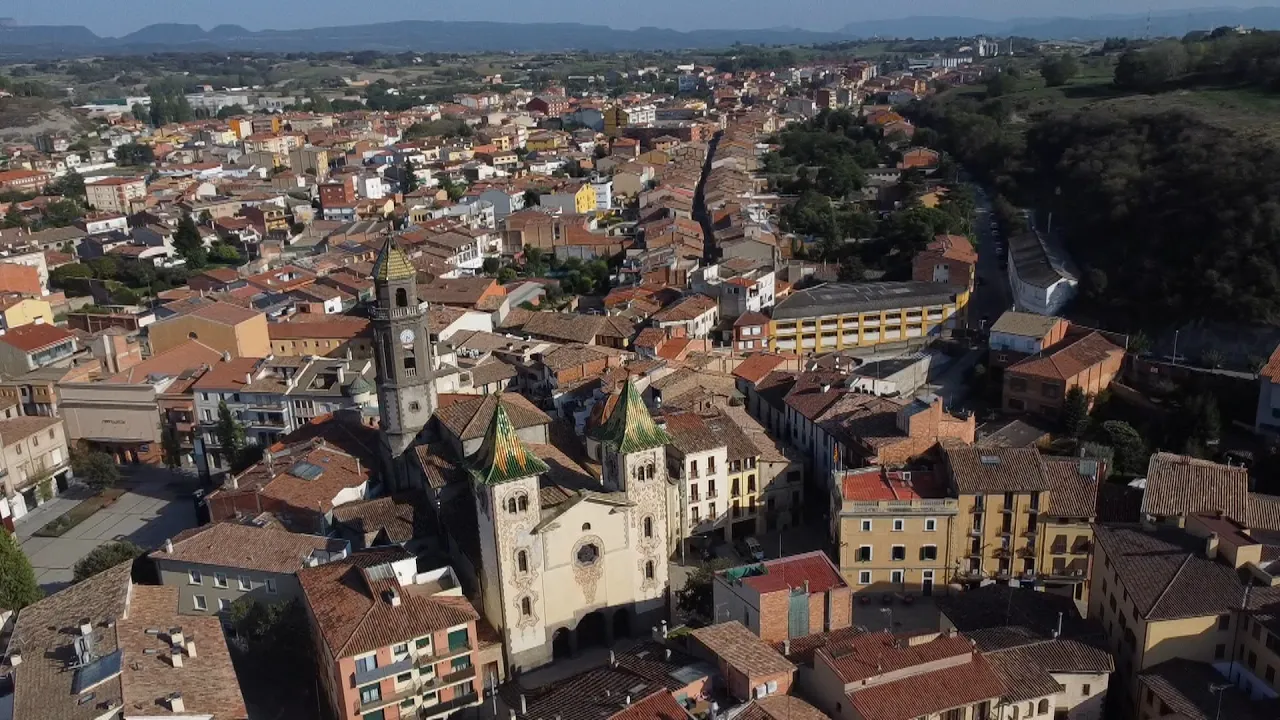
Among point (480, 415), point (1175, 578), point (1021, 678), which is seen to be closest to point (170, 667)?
point (480, 415)

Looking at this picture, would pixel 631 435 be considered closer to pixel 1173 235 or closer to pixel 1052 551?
pixel 1052 551

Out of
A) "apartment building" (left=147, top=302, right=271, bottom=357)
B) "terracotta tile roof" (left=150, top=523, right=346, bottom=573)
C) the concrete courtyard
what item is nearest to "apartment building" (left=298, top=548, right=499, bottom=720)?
"terracotta tile roof" (left=150, top=523, right=346, bottom=573)

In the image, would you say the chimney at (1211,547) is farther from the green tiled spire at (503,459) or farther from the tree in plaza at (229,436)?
A: the tree in plaza at (229,436)

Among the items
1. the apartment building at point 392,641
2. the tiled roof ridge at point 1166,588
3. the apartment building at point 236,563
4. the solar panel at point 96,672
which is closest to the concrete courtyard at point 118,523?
the apartment building at point 236,563

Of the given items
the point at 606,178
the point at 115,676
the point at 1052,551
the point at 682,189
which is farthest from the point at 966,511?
the point at 606,178

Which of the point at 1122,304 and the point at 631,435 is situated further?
the point at 1122,304

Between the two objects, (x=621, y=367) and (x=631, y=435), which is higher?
(x=631, y=435)
